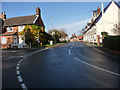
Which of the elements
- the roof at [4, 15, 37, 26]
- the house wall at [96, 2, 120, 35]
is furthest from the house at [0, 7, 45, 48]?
the house wall at [96, 2, 120, 35]

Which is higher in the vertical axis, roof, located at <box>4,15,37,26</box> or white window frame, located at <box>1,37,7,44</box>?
roof, located at <box>4,15,37,26</box>

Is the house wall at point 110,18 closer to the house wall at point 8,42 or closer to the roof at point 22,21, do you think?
the roof at point 22,21

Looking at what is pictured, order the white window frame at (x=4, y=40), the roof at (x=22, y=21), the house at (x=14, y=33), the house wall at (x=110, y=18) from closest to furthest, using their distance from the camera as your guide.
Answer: the house at (x=14, y=33) < the white window frame at (x=4, y=40) < the house wall at (x=110, y=18) < the roof at (x=22, y=21)

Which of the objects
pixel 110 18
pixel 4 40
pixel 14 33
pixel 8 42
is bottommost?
pixel 8 42

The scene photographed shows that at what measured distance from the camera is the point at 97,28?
30.9 metres

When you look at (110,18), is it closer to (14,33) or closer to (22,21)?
(22,21)

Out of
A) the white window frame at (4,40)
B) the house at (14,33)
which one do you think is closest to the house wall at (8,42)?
the house at (14,33)

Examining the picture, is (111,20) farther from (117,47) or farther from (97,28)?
(117,47)

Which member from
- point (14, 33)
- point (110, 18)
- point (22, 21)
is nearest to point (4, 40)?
point (14, 33)

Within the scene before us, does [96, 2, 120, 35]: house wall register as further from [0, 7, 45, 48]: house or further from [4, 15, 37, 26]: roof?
[4, 15, 37, 26]: roof

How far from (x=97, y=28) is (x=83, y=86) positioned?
2925 centimetres

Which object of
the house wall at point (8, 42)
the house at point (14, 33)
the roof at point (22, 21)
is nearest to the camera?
the house wall at point (8, 42)

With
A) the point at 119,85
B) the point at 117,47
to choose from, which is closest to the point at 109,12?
the point at 117,47

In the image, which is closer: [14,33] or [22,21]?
[14,33]
